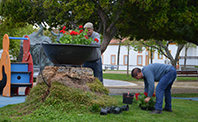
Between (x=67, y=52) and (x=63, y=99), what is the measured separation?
99 cm

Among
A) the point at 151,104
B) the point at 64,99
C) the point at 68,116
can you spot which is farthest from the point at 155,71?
the point at 68,116

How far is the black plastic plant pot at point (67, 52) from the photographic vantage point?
548 cm

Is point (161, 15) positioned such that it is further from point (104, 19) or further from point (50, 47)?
point (50, 47)

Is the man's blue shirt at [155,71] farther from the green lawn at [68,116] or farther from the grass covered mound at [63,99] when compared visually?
the grass covered mound at [63,99]

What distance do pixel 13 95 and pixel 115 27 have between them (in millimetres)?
6162

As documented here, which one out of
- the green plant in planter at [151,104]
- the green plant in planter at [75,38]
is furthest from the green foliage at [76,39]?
the green plant in planter at [151,104]

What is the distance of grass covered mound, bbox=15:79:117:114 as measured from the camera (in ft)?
17.3

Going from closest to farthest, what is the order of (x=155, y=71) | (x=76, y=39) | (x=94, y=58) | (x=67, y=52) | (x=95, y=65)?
(x=67, y=52) → (x=76, y=39) → (x=155, y=71) → (x=94, y=58) → (x=95, y=65)

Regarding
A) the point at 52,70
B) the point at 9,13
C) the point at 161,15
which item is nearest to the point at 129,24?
the point at 161,15

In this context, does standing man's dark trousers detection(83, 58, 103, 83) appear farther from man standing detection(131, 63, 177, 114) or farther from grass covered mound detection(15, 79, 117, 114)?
man standing detection(131, 63, 177, 114)

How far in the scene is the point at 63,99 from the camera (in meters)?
5.35

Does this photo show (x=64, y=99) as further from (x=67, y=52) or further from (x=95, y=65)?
(x=95, y=65)

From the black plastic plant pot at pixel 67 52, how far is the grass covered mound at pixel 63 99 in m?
0.57

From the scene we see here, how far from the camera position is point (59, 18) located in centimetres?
1296
